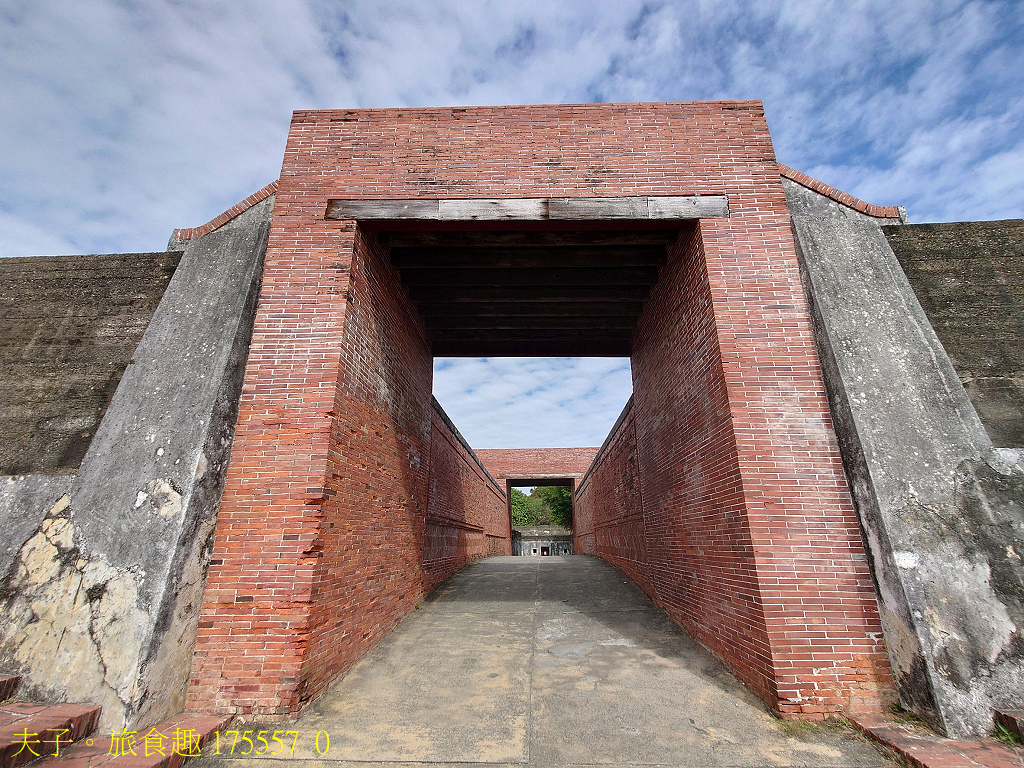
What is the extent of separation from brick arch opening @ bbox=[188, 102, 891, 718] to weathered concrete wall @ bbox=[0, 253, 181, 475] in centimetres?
154

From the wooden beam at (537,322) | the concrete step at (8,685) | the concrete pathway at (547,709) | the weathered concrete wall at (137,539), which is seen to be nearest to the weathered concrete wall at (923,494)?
the concrete pathway at (547,709)

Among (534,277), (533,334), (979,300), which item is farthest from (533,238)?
(979,300)

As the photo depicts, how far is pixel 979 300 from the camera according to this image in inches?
175

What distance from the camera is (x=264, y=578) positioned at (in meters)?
3.68

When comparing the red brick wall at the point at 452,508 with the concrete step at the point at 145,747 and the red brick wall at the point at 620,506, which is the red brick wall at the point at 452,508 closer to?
the red brick wall at the point at 620,506

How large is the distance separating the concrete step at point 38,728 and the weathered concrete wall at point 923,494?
17.8 ft

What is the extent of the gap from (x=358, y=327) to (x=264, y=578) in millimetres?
2443

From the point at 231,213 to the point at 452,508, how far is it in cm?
682

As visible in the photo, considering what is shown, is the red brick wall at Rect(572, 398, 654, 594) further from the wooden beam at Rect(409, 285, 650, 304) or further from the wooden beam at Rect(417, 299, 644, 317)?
the wooden beam at Rect(409, 285, 650, 304)

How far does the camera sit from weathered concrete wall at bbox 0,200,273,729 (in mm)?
3162

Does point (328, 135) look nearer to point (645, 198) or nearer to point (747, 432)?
point (645, 198)

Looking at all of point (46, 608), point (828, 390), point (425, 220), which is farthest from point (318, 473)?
point (828, 390)

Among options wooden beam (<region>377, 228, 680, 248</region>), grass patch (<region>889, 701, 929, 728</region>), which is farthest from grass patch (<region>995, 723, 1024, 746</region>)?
wooden beam (<region>377, 228, 680, 248</region>)

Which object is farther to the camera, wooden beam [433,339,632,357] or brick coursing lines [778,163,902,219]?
wooden beam [433,339,632,357]
